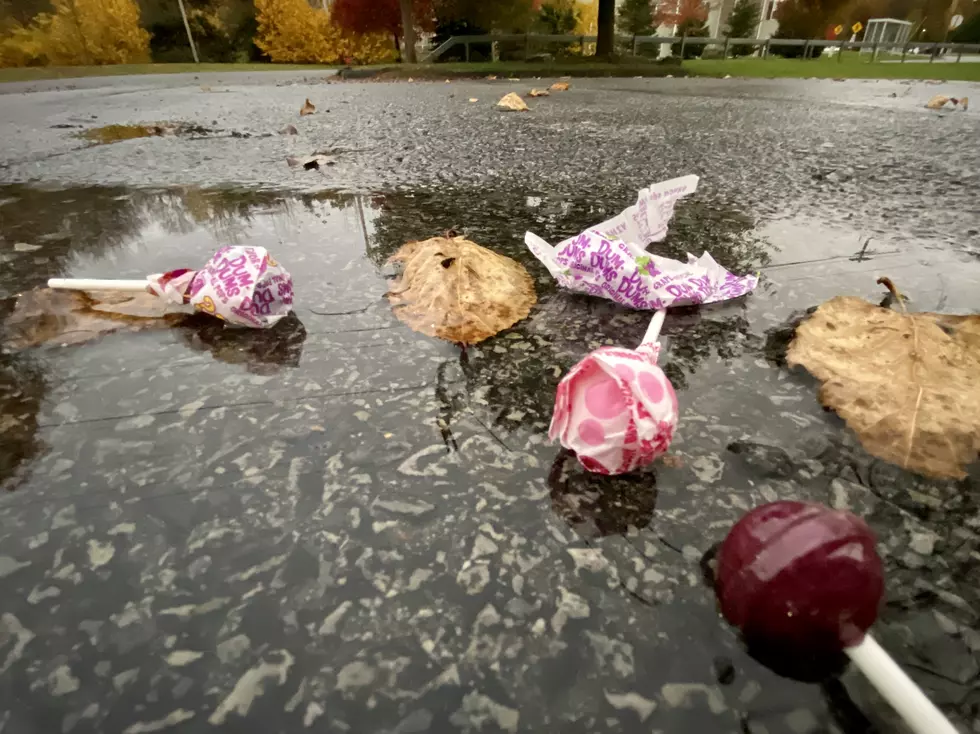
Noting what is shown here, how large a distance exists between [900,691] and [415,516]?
0.57 m

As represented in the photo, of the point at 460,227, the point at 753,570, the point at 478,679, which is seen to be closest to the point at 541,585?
the point at 478,679

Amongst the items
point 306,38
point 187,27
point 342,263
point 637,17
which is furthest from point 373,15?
point 342,263

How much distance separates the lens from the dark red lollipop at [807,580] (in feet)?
1.91

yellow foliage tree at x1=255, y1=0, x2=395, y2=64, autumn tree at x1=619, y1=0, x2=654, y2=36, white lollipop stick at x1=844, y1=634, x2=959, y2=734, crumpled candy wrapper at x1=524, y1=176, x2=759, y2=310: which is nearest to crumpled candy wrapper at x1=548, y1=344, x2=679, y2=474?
white lollipop stick at x1=844, y1=634, x2=959, y2=734

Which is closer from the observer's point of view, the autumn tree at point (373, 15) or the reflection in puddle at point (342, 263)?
the reflection in puddle at point (342, 263)

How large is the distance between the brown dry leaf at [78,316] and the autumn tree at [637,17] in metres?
30.3

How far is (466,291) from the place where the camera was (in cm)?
139

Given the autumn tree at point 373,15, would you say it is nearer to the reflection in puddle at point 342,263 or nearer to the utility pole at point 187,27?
the utility pole at point 187,27

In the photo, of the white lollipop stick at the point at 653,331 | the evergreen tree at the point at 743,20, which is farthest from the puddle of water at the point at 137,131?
the evergreen tree at the point at 743,20

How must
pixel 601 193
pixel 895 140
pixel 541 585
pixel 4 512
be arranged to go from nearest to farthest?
pixel 541 585 → pixel 4 512 → pixel 601 193 → pixel 895 140

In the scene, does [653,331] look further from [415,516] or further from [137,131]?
[137,131]

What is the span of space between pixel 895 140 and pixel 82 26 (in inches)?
1185

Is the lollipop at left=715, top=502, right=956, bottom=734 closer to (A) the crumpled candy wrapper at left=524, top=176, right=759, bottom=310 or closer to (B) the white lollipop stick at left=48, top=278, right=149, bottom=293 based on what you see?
(A) the crumpled candy wrapper at left=524, top=176, right=759, bottom=310

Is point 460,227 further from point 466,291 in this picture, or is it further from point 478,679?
point 478,679
